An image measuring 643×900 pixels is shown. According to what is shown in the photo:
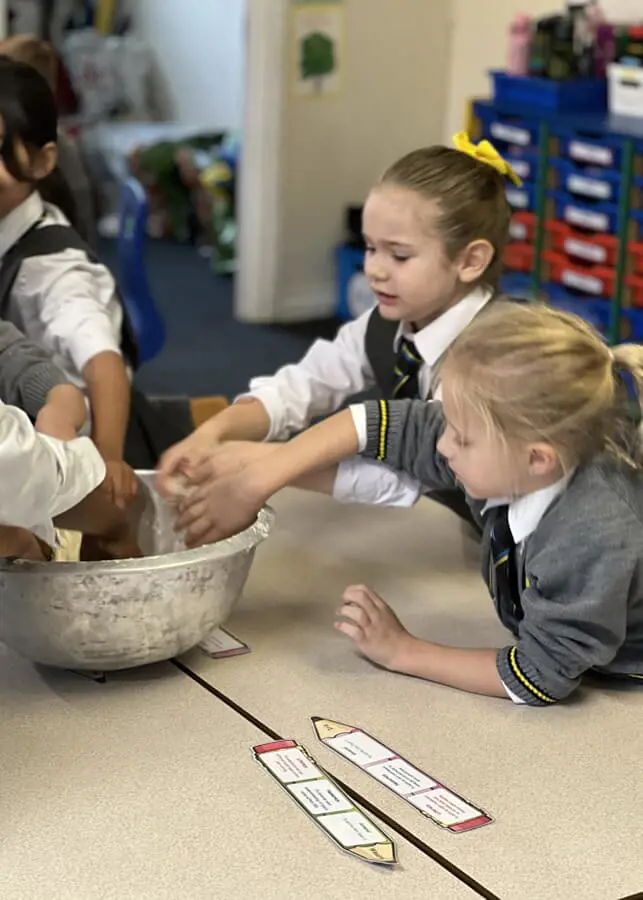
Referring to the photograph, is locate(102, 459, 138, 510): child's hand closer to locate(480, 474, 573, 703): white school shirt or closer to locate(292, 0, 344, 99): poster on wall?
locate(480, 474, 573, 703): white school shirt

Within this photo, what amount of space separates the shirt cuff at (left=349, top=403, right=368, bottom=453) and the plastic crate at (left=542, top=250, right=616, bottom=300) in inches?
90.6

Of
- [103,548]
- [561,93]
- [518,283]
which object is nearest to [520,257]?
[518,283]

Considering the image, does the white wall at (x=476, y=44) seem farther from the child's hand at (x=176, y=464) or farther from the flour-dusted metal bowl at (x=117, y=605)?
the flour-dusted metal bowl at (x=117, y=605)

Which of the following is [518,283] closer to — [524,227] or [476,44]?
[524,227]

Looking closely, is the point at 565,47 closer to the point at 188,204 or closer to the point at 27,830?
the point at 188,204

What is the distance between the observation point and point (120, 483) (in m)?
1.33

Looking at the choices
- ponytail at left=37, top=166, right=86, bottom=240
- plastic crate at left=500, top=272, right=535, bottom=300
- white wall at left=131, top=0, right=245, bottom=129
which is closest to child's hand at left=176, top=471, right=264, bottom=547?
ponytail at left=37, top=166, right=86, bottom=240

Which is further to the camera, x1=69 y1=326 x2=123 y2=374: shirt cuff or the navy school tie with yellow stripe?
x1=69 y1=326 x2=123 y2=374: shirt cuff

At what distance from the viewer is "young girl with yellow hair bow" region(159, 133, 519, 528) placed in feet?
4.95

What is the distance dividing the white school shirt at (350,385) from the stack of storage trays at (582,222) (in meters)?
2.01

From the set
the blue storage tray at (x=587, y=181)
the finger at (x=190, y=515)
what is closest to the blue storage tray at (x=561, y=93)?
the blue storage tray at (x=587, y=181)

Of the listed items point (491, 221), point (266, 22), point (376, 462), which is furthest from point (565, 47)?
point (376, 462)

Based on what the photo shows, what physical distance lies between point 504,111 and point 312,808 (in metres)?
3.15

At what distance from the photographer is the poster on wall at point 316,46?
4.21m
